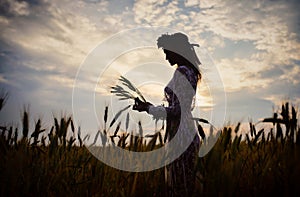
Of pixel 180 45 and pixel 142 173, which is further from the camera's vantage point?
pixel 180 45

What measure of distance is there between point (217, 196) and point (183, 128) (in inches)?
58.2

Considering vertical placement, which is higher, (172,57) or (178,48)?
(178,48)

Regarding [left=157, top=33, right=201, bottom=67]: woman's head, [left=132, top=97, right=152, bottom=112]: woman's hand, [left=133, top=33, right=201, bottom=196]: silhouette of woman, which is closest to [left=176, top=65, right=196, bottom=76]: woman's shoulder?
[left=133, top=33, right=201, bottom=196]: silhouette of woman

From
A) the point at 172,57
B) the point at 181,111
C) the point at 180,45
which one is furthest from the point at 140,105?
the point at 180,45

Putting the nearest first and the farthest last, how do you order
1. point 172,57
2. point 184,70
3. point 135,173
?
point 135,173
point 184,70
point 172,57

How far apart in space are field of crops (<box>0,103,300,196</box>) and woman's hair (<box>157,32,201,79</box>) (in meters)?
1.09

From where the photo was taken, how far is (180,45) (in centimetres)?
362

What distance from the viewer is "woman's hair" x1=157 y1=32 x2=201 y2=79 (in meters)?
3.57

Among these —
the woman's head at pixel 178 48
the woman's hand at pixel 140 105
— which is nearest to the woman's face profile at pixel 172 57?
the woman's head at pixel 178 48

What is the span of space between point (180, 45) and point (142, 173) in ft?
5.97

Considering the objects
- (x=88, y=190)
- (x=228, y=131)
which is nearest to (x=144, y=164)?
(x=88, y=190)

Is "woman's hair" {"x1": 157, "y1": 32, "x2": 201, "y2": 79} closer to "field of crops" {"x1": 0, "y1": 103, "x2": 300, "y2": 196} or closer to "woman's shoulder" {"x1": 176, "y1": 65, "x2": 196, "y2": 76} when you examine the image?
"woman's shoulder" {"x1": 176, "y1": 65, "x2": 196, "y2": 76}

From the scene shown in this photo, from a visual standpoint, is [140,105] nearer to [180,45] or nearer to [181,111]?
[181,111]

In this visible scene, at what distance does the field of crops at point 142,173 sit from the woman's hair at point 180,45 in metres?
1.09
